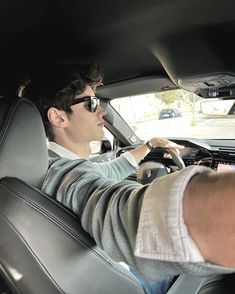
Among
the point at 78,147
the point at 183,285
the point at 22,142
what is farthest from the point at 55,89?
the point at 183,285

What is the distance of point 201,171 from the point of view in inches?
27.7

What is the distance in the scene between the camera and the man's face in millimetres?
1513

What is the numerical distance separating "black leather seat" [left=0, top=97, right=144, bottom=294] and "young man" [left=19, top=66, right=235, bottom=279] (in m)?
0.06

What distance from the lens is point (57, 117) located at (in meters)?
1.50

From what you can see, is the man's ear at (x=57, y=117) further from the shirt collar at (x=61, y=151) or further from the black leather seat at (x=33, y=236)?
the black leather seat at (x=33, y=236)

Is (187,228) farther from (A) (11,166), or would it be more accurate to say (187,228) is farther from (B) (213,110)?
(B) (213,110)

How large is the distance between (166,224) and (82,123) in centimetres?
93

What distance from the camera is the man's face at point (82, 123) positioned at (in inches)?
59.6

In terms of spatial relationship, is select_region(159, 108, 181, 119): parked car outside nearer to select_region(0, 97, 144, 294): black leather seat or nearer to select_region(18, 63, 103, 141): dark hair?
select_region(18, 63, 103, 141): dark hair

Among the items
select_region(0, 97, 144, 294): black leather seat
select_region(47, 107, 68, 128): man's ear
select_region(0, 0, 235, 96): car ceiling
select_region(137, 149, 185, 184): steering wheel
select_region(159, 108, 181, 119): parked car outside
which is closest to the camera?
select_region(0, 97, 144, 294): black leather seat

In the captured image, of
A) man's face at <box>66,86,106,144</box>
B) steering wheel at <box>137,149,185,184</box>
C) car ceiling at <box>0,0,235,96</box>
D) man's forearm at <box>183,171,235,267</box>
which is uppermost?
car ceiling at <box>0,0,235,96</box>

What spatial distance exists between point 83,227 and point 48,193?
0.16 metres

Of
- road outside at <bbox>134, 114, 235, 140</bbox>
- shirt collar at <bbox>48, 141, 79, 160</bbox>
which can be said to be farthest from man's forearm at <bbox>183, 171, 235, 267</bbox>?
road outside at <bbox>134, 114, 235, 140</bbox>

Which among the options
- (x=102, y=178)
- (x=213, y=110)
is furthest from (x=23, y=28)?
(x=213, y=110)
